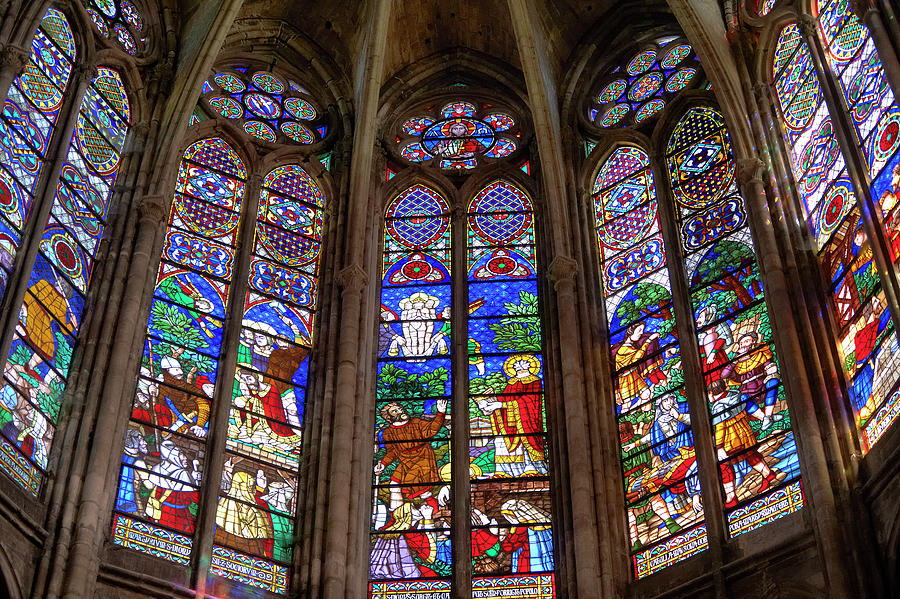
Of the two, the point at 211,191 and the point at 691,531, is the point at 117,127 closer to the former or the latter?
the point at 211,191

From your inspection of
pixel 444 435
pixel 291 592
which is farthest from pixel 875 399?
pixel 291 592

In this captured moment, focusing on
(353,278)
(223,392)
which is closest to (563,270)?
(353,278)

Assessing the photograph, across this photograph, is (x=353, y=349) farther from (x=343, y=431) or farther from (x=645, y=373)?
(x=645, y=373)

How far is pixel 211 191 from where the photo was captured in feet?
60.3

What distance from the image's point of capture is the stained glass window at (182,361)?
15.0 meters

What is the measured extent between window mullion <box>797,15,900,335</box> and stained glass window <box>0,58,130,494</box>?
811 cm

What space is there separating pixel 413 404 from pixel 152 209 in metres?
3.76

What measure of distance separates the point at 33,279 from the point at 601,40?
878 cm

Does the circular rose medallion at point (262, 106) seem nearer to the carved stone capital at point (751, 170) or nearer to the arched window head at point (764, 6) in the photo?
the arched window head at point (764, 6)

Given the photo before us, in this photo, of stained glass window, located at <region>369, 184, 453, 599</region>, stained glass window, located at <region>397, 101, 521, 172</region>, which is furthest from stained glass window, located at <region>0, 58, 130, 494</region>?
stained glass window, located at <region>397, 101, 521, 172</region>

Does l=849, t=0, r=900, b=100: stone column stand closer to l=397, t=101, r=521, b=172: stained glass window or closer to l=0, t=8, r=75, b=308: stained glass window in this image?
l=397, t=101, r=521, b=172: stained glass window

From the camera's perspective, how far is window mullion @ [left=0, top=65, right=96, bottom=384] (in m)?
14.0

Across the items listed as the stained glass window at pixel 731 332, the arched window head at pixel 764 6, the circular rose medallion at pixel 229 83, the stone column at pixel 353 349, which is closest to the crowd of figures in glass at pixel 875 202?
the stained glass window at pixel 731 332

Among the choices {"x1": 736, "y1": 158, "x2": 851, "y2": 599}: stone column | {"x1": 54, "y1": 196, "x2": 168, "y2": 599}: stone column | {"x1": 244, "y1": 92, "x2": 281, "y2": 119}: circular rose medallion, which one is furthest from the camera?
{"x1": 244, "y1": 92, "x2": 281, "y2": 119}: circular rose medallion
